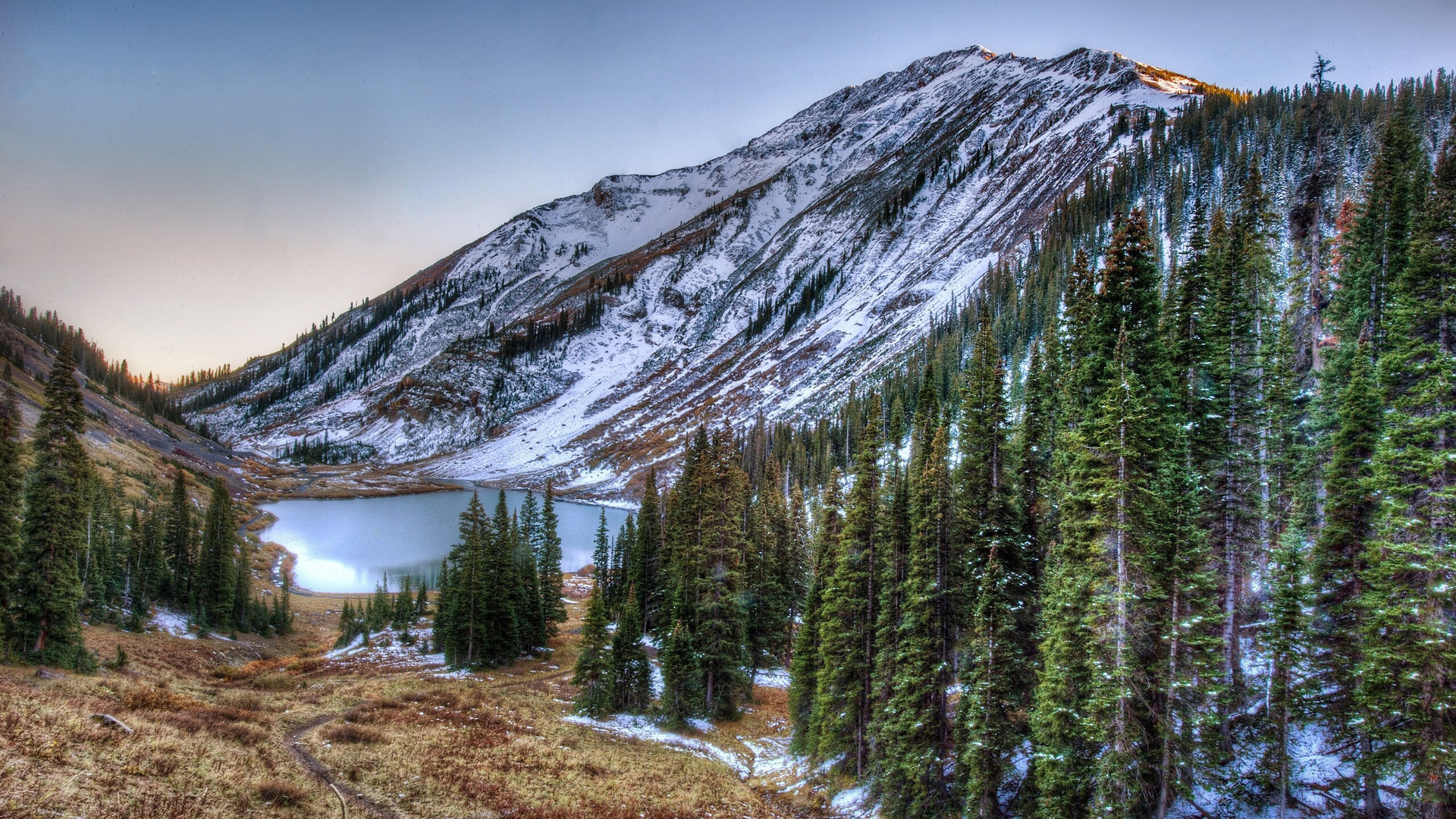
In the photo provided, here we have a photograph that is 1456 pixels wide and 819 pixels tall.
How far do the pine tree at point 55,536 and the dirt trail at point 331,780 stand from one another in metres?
13.0

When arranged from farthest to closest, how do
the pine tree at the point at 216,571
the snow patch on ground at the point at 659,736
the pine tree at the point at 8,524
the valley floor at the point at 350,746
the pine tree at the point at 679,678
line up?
the pine tree at the point at 216,571
the pine tree at the point at 679,678
the snow patch on ground at the point at 659,736
the pine tree at the point at 8,524
the valley floor at the point at 350,746

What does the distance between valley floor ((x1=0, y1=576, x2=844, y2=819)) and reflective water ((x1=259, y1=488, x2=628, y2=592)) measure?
4809cm

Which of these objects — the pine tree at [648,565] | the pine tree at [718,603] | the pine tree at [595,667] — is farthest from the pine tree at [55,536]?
the pine tree at [648,565]

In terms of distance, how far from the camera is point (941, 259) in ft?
619

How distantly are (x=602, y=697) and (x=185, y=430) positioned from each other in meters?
207

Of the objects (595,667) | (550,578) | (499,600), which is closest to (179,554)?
(550,578)

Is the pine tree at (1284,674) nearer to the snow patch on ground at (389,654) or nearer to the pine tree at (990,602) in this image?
the pine tree at (990,602)

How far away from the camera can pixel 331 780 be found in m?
19.8

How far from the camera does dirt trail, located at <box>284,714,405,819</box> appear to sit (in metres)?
18.4

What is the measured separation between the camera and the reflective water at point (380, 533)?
302 ft

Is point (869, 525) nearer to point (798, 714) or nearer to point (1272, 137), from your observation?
point (798, 714)

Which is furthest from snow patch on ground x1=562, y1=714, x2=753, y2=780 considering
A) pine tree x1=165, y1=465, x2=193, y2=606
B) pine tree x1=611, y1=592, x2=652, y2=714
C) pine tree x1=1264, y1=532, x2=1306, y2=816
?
pine tree x1=165, y1=465, x2=193, y2=606

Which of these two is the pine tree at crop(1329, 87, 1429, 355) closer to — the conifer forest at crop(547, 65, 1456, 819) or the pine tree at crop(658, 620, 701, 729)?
the conifer forest at crop(547, 65, 1456, 819)

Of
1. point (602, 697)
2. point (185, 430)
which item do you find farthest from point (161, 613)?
point (185, 430)
